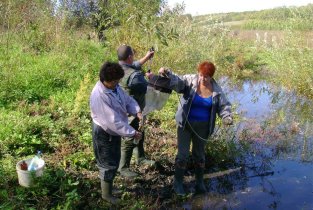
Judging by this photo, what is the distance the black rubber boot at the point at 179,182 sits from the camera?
479 centimetres

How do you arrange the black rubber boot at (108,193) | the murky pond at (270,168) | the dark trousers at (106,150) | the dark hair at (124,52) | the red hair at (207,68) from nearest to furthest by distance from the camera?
the dark trousers at (106,150) → the black rubber boot at (108,193) → the red hair at (207,68) → the dark hair at (124,52) → the murky pond at (270,168)

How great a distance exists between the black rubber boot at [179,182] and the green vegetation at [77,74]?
0.35 meters

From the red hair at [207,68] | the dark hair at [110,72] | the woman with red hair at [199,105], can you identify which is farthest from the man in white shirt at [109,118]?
the red hair at [207,68]

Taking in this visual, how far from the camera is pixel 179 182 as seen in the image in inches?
192

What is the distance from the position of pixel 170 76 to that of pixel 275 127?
4222 millimetres

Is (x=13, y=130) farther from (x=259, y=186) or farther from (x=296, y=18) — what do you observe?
(x=296, y=18)

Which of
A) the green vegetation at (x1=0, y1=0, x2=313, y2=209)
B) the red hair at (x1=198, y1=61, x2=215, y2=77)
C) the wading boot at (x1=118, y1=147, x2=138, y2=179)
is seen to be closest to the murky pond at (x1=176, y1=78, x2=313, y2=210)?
the green vegetation at (x1=0, y1=0, x2=313, y2=209)

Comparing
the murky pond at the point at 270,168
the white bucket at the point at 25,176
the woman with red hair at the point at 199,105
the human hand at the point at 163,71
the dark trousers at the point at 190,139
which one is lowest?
the murky pond at the point at 270,168

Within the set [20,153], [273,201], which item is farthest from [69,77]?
[273,201]

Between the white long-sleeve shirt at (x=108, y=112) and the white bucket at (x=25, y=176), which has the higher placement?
the white long-sleeve shirt at (x=108, y=112)

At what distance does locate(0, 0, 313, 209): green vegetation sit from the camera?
181 inches

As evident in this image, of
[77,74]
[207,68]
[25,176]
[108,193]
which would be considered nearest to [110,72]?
[207,68]

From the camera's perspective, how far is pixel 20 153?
5191 millimetres

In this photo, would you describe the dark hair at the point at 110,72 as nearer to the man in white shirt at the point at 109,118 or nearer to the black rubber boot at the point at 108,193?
the man in white shirt at the point at 109,118
